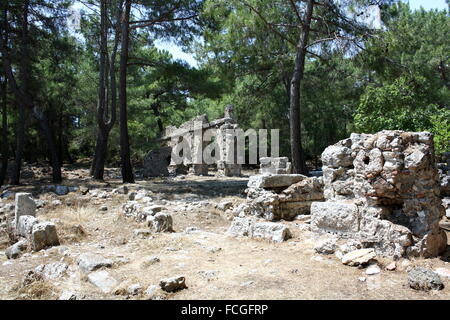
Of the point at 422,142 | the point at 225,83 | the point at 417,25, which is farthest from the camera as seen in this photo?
Result: the point at 417,25

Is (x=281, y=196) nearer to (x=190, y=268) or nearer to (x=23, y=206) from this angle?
(x=190, y=268)

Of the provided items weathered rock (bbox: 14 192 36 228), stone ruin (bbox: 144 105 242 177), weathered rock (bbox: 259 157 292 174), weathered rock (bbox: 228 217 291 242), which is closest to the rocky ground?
weathered rock (bbox: 228 217 291 242)

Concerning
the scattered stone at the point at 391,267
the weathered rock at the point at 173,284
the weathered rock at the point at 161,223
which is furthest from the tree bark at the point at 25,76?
the scattered stone at the point at 391,267

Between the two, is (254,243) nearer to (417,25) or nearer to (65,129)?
(417,25)

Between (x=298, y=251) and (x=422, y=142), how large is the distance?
210cm

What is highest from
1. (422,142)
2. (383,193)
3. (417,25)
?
(417,25)

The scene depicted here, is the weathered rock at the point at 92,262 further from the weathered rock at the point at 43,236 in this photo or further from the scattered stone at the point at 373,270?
the scattered stone at the point at 373,270

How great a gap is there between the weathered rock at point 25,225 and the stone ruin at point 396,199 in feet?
16.7

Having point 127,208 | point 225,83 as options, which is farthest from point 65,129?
point 127,208

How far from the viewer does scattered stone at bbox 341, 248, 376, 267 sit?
14.2ft

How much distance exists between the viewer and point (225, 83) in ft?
47.0

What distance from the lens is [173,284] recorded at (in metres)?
3.95

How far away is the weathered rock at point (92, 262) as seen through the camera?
15.6ft

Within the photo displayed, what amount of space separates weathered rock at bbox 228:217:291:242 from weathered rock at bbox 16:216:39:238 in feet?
11.2
